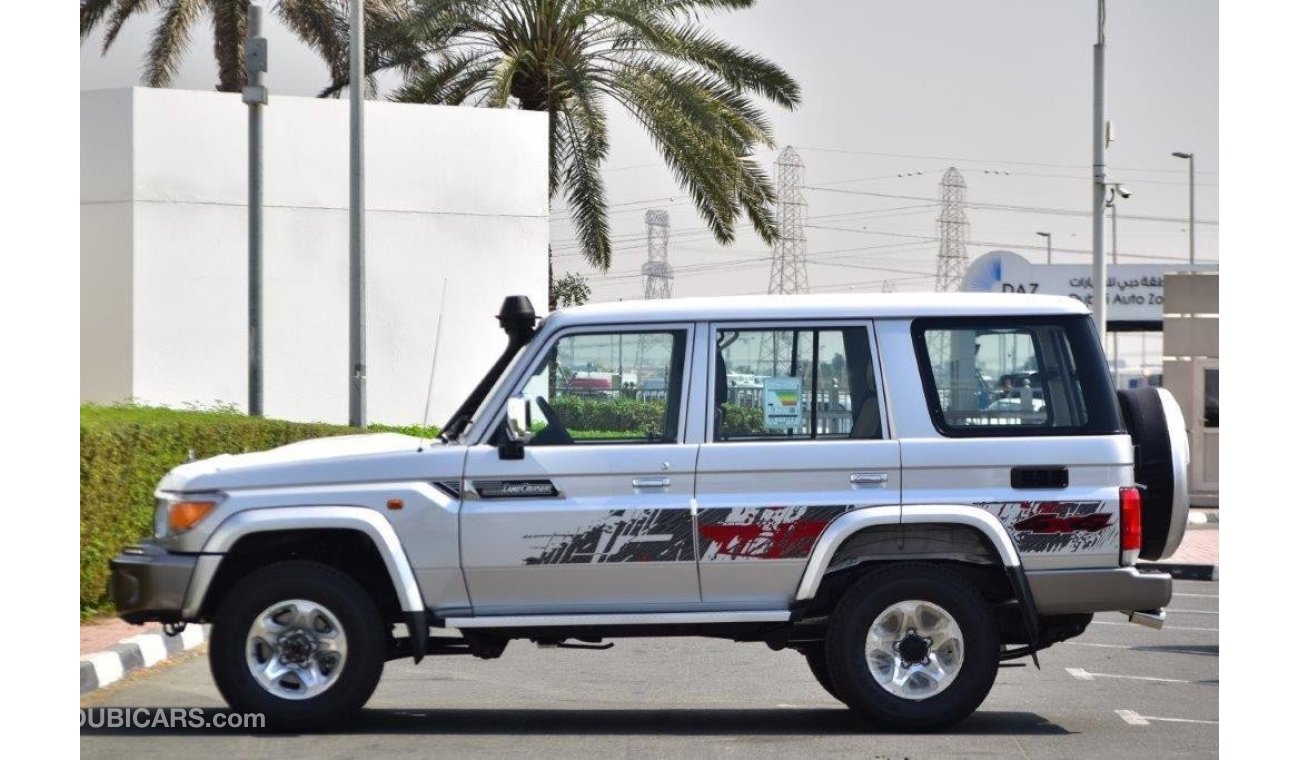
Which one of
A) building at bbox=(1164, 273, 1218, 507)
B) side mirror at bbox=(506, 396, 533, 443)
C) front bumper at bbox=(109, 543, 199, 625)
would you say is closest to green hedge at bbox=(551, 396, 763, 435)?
side mirror at bbox=(506, 396, 533, 443)

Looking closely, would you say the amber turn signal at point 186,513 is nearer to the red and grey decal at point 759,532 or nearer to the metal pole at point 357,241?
the red and grey decal at point 759,532

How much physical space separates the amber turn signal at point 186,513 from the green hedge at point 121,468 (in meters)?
3.37

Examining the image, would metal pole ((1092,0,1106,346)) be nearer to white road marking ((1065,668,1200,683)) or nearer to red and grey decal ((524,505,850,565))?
white road marking ((1065,668,1200,683))

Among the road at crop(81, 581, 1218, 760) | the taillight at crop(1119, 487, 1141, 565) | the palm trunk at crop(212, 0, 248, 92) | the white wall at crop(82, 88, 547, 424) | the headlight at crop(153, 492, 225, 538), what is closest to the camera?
the road at crop(81, 581, 1218, 760)

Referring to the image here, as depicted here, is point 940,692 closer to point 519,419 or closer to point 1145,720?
point 1145,720

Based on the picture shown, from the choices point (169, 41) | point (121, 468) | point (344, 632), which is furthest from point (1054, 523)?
point (169, 41)

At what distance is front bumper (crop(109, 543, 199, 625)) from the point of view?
8352 millimetres

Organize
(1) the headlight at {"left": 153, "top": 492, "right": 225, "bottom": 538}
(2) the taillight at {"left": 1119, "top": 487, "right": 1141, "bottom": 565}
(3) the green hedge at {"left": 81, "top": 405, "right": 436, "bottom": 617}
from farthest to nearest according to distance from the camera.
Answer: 1. (3) the green hedge at {"left": 81, "top": 405, "right": 436, "bottom": 617}
2. (2) the taillight at {"left": 1119, "top": 487, "right": 1141, "bottom": 565}
3. (1) the headlight at {"left": 153, "top": 492, "right": 225, "bottom": 538}

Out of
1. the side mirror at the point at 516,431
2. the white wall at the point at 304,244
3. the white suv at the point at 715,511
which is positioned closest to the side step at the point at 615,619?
the white suv at the point at 715,511

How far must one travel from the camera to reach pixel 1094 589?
8.50 meters

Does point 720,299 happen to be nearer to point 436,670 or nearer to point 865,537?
point 865,537

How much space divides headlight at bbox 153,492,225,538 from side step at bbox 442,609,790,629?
1.25 m

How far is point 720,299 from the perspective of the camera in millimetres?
8812

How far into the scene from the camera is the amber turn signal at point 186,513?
8.41 meters
